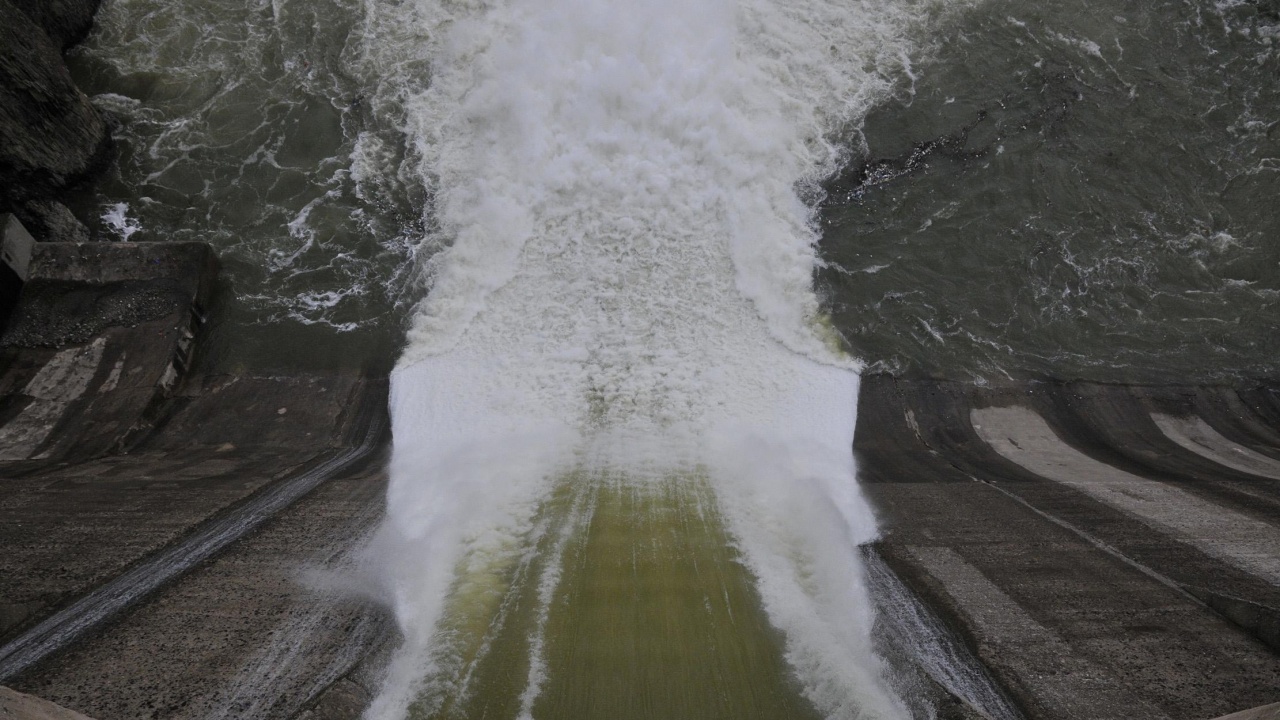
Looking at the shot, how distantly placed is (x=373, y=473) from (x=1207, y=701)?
24.7ft

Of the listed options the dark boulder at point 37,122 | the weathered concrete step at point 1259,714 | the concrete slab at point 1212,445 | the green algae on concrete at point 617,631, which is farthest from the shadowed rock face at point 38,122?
A: the concrete slab at point 1212,445

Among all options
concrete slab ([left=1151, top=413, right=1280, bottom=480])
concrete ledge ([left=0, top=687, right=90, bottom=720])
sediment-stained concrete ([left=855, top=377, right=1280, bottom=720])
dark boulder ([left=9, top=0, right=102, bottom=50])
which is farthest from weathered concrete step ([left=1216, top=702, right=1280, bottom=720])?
dark boulder ([left=9, top=0, right=102, bottom=50])

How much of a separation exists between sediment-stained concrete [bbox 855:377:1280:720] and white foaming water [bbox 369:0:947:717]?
73 centimetres

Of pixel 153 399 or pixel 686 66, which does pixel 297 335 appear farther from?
pixel 686 66

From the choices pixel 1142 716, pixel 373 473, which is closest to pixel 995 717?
pixel 1142 716

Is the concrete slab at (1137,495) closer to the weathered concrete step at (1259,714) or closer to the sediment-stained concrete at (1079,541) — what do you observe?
the sediment-stained concrete at (1079,541)

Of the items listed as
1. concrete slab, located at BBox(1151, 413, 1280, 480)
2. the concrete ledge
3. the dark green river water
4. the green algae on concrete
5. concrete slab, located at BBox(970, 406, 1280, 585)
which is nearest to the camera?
the concrete ledge

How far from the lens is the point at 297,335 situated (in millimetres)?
9031

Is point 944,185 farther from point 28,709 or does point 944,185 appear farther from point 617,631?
point 28,709

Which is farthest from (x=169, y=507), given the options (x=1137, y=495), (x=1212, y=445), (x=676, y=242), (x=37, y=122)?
(x=1212, y=445)

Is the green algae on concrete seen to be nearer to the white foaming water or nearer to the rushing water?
the rushing water

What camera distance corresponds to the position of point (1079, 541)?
248 inches

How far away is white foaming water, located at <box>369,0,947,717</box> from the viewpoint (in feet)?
20.7

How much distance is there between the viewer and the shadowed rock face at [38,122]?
8969 millimetres
